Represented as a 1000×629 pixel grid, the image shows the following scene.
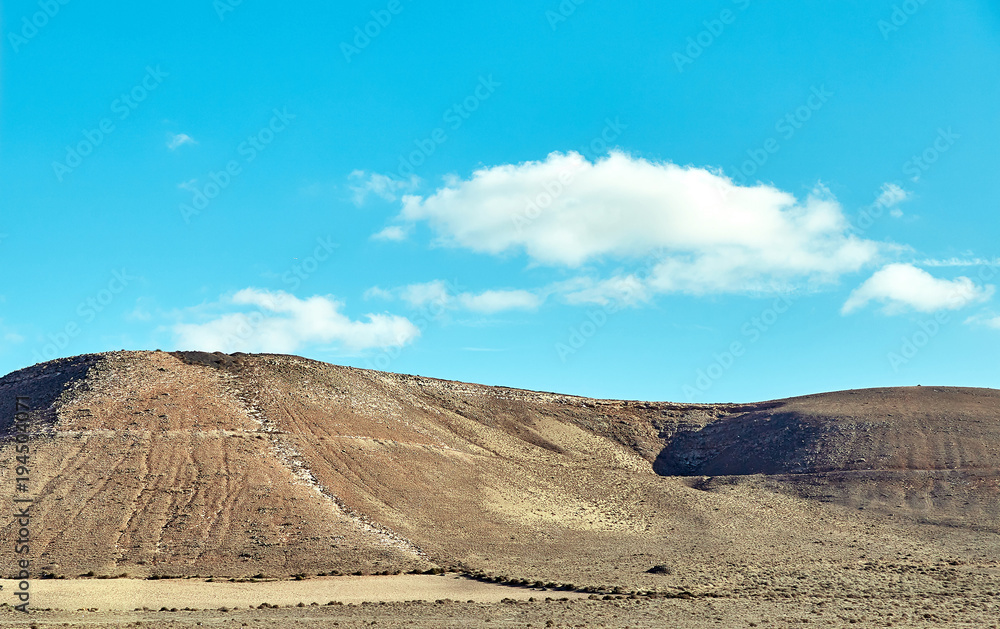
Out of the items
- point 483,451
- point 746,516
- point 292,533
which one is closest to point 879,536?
point 746,516

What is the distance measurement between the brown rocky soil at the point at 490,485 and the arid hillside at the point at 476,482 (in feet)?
0.66

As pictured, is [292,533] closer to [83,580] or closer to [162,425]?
[83,580]

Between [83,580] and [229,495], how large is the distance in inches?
411

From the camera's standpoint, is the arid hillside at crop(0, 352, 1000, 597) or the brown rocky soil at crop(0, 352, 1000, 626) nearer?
the brown rocky soil at crop(0, 352, 1000, 626)

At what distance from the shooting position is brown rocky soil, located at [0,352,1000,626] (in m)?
35.9

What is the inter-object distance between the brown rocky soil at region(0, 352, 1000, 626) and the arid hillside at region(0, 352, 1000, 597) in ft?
0.66

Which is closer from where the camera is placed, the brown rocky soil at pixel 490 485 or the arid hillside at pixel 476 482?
the brown rocky soil at pixel 490 485

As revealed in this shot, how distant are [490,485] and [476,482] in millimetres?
973

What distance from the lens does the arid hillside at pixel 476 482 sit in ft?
121

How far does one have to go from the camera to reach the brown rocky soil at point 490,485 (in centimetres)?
3588

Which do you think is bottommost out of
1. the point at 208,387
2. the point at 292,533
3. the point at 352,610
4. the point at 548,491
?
the point at 352,610

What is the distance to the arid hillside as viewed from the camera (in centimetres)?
3684

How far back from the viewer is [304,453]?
48812 mm

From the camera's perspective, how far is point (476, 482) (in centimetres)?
5178
